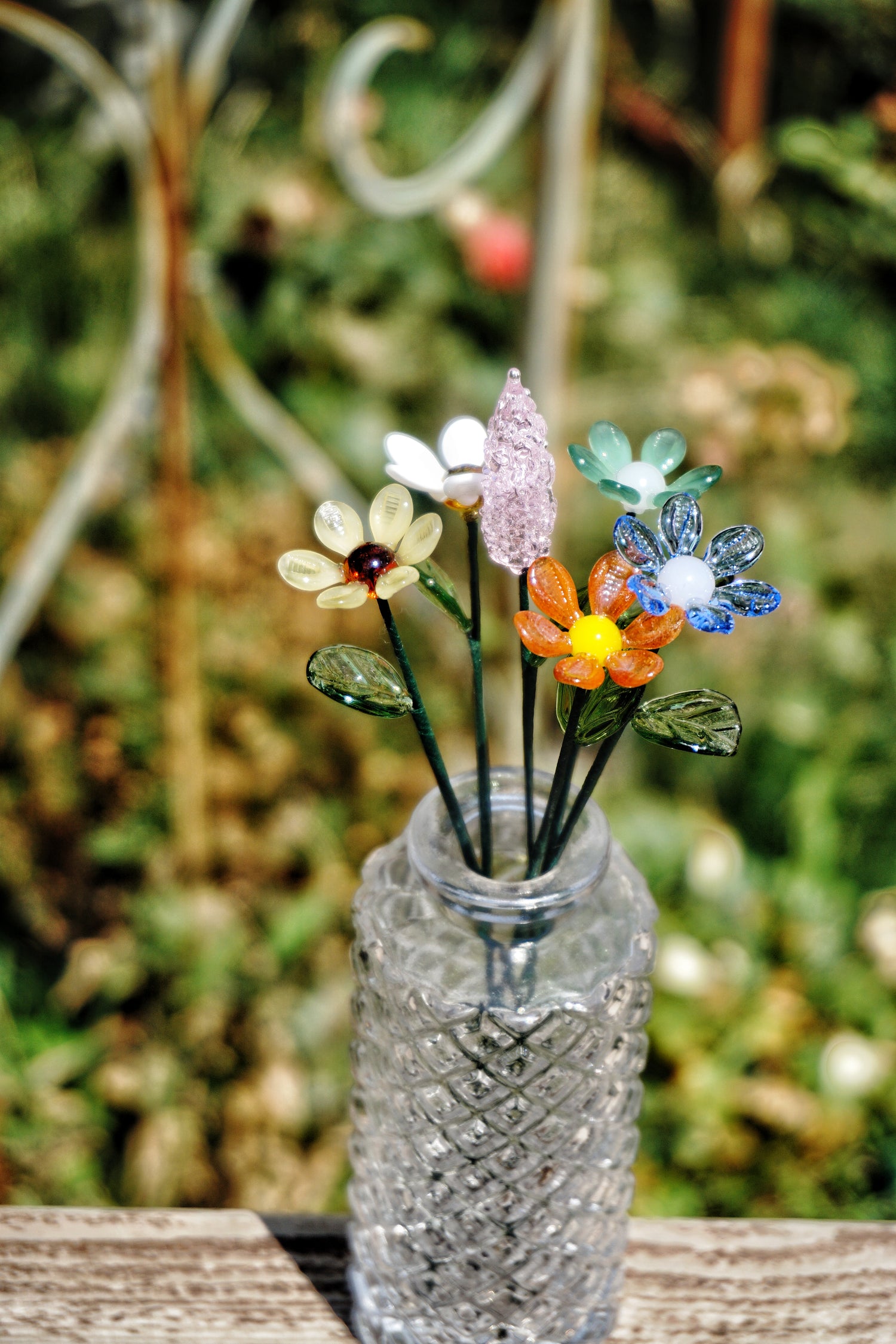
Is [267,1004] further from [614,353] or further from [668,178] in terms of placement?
[668,178]

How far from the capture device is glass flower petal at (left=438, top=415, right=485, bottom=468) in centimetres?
50

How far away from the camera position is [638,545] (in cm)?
45

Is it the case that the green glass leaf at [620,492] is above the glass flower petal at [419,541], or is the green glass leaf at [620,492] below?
A: above

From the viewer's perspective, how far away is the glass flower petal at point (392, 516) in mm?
483

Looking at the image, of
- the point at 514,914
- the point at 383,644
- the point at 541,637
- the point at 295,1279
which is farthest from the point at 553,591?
the point at 383,644

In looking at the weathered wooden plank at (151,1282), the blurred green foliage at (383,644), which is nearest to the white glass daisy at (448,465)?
the weathered wooden plank at (151,1282)

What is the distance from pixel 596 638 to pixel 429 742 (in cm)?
9

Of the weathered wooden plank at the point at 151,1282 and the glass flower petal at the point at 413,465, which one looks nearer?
the glass flower petal at the point at 413,465

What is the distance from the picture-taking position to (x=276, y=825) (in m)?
1.47

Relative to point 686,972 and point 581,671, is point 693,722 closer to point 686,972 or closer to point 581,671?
point 581,671

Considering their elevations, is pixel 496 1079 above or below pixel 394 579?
below

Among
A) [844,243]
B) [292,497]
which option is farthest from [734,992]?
[844,243]

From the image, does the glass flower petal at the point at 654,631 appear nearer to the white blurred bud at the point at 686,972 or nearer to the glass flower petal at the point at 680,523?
the glass flower petal at the point at 680,523

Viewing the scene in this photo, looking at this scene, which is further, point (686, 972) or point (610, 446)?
point (686, 972)
